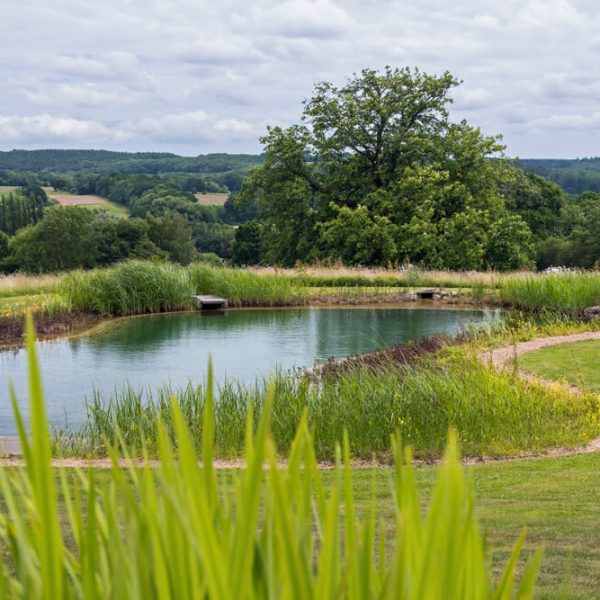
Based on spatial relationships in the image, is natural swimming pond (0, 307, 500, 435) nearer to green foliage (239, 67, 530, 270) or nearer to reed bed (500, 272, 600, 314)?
reed bed (500, 272, 600, 314)

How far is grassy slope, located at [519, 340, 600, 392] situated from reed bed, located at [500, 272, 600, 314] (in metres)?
3.92

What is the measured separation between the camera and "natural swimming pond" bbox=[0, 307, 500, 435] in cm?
1280

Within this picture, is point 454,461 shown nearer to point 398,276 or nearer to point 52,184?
point 398,276

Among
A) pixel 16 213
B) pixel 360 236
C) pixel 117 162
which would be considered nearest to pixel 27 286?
pixel 360 236

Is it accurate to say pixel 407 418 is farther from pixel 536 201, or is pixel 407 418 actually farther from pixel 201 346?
pixel 536 201

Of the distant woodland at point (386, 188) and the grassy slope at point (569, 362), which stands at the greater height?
the distant woodland at point (386, 188)

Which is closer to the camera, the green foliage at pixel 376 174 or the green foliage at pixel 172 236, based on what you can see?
the green foliage at pixel 376 174

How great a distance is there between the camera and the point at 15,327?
17.3 meters

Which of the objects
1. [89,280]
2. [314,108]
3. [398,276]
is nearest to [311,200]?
[314,108]

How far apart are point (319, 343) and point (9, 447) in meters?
8.64

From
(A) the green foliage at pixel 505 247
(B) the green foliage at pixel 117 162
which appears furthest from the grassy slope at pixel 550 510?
(B) the green foliage at pixel 117 162

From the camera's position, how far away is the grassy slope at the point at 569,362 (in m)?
11.4

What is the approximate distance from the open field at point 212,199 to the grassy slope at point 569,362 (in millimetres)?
73188

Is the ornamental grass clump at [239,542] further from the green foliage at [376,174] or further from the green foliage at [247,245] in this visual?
the green foliage at [247,245]
